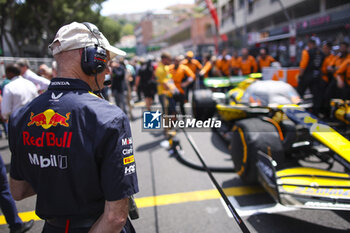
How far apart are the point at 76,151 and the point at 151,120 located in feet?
2.02

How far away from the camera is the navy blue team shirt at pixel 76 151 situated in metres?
0.98

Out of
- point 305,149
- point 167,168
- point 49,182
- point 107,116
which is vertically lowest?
point 167,168


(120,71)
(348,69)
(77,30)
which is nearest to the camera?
(77,30)

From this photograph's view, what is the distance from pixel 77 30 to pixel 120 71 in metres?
5.99

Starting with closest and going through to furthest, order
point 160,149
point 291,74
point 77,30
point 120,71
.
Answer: point 77,30 → point 160,149 → point 120,71 → point 291,74

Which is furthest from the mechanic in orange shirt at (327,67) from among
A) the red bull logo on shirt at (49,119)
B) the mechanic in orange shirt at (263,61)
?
the red bull logo on shirt at (49,119)

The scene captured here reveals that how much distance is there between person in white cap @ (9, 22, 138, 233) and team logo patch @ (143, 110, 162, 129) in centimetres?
46

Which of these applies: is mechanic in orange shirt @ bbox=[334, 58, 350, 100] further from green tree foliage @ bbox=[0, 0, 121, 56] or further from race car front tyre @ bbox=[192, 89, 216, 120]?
green tree foliage @ bbox=[0, 0, 121, 56]

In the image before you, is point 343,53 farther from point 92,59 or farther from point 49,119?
point 49,119

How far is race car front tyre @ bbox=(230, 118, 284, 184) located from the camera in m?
2.60

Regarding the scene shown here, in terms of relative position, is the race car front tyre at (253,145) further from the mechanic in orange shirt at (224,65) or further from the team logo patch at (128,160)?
the mechanic in orange shirt at (224,65)

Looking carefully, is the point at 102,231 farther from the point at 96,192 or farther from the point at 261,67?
the point at 261,67

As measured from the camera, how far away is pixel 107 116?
0.98 metres

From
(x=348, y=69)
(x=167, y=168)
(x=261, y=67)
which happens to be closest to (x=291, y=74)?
(x=261, y=67)
